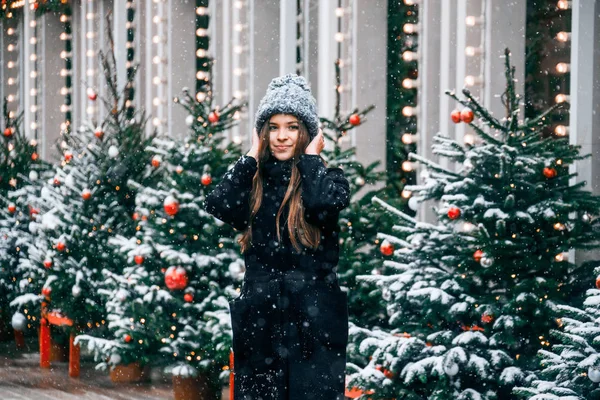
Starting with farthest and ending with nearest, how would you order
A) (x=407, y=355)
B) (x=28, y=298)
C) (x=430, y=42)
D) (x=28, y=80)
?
(x=28, y=80) < (x=28, y=298) < (x=430, y=42) < (x=407, y=355)

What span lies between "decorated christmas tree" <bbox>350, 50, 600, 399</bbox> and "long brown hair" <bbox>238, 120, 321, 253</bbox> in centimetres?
167

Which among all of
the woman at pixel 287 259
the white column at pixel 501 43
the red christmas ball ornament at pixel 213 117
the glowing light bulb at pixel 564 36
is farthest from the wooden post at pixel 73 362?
the woman at pixel 287 259

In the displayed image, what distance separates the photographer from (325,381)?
187 inches

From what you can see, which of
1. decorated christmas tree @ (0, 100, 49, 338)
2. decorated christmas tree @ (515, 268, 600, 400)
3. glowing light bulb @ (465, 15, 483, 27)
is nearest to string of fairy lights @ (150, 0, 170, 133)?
decorated christmas tree @ (0, 100, 49, 338)

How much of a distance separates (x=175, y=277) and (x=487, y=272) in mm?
3031

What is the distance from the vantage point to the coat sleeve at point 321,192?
15.3 ft

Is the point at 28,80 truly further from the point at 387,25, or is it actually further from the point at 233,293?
the point at 233,293

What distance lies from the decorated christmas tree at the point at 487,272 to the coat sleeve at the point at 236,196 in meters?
1.76

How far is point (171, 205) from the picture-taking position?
8.55 metres

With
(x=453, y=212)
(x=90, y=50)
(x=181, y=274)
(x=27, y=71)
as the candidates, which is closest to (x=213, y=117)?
(x=181, y=274)

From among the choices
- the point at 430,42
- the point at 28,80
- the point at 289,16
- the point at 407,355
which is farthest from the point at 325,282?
the point at 28,80

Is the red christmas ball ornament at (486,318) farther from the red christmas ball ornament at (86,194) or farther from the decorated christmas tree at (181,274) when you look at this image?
the red christmas ball ornament at (86,194)

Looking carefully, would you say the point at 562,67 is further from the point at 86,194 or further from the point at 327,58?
the point at 86,194

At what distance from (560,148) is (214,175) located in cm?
329
